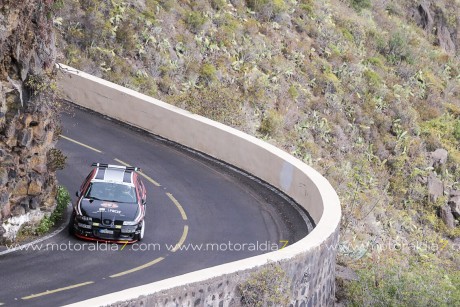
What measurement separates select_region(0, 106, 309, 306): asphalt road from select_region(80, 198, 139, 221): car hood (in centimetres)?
75

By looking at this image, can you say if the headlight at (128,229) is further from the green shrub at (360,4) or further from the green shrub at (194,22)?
the green shrub at (360,4)

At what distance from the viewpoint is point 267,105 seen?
38094mm

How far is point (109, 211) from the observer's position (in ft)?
64.7

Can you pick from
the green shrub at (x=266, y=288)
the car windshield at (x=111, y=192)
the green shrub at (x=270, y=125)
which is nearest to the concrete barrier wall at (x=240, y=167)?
the green shrub at (x=266, y=288)

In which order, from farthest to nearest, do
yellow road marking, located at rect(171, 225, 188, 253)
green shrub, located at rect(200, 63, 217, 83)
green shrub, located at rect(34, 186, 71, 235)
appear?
green shrub, located at rect(200, 63, 217, 83)
green shrub, located at rect(34, 186, 71, 235)
yellow road marking, located at rect(171, 225, 188, 253)

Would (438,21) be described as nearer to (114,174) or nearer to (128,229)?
(114,174)

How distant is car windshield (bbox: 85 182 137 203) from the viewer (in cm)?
2022

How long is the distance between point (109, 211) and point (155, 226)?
2.03m

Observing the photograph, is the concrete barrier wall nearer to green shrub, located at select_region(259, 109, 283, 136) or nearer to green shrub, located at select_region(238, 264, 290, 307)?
green shrub, located at select_region(238, 264, 290, 307)

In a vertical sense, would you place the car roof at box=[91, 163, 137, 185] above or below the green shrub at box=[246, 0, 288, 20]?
above

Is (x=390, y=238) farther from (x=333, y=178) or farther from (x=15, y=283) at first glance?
(x=15, y=283)

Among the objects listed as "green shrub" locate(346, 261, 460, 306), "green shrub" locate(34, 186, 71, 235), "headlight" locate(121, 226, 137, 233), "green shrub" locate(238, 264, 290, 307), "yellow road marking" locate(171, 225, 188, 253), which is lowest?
"green shrub" locate(34, 186, 71, 235)

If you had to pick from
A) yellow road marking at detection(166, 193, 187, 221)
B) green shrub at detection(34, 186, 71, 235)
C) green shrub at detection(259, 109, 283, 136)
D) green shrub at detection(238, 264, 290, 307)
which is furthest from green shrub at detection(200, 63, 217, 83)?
green shrub at detection(238, 264, 290, 307)

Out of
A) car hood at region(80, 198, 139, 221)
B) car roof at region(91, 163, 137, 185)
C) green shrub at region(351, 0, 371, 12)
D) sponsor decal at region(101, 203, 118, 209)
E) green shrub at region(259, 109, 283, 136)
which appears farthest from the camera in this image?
green shrub at region(351, 0, 371, 12)
